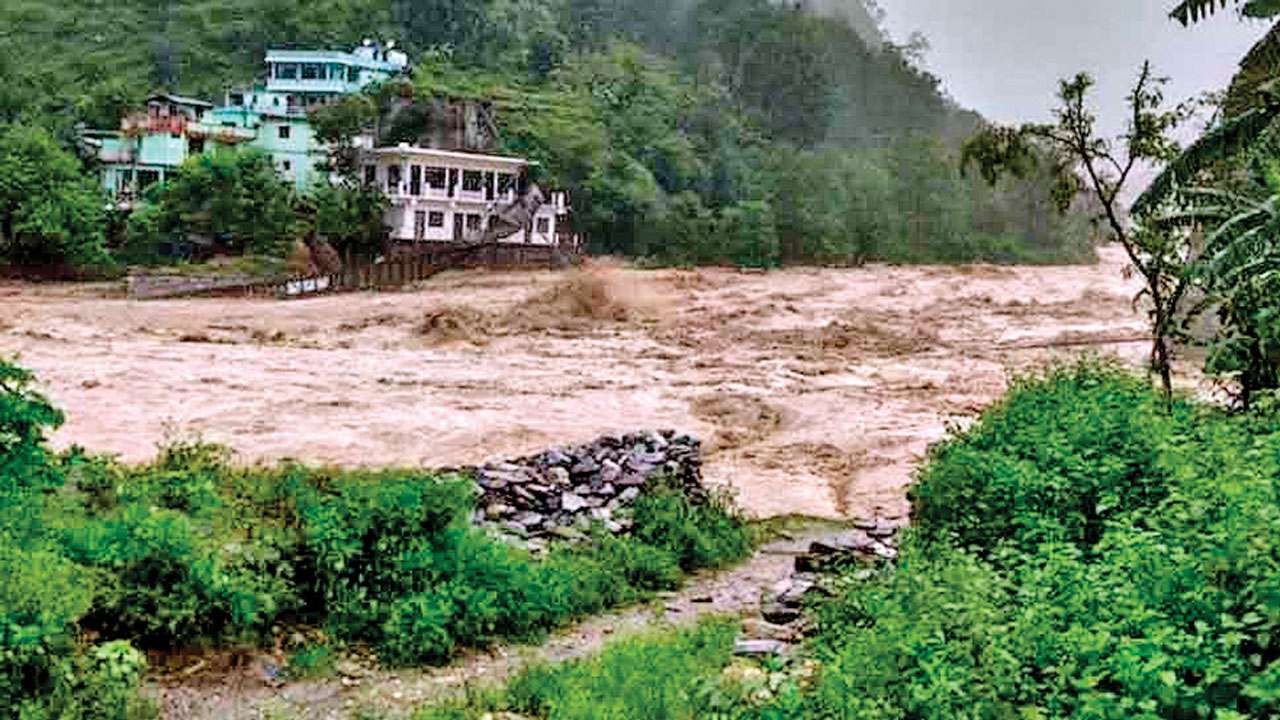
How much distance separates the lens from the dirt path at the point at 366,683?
835cm

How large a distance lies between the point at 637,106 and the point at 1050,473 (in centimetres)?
5789

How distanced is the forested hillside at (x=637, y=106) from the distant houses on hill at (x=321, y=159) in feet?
8.97

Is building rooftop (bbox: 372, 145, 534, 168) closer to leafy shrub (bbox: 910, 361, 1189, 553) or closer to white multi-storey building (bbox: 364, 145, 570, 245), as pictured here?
white multi-storey building (bbox: 364, 145, 570, 245)

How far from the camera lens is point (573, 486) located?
13.1 m

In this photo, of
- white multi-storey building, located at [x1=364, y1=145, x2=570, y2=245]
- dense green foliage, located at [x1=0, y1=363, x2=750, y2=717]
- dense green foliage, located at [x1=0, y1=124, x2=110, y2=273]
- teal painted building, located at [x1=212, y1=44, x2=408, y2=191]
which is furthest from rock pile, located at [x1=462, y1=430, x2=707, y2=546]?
teal painted building, located at [x1=212, y1=44, x2=408, y2=191]

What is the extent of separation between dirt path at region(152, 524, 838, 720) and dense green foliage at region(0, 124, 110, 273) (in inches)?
1506

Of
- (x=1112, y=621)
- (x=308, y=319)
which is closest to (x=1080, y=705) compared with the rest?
(x=1112, y=621)

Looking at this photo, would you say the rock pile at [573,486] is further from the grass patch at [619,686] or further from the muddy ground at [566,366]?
the muddy ground at [566,366]

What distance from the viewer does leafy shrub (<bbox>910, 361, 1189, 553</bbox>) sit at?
A: 28.6 feet

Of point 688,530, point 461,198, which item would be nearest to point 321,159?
point 461,198

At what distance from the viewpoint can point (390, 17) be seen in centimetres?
6662

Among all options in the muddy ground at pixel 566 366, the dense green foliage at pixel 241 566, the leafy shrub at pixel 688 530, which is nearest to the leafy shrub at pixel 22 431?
the dense green foliage at pixel 241 566

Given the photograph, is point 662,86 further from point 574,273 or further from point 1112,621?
point 1112,621

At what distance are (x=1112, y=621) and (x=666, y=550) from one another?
738 centimetres
